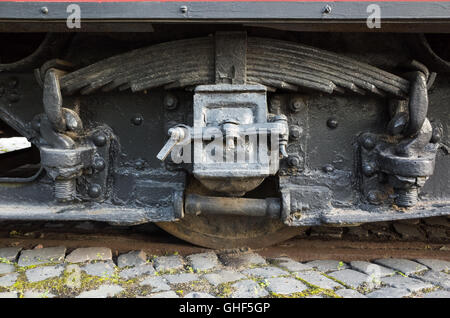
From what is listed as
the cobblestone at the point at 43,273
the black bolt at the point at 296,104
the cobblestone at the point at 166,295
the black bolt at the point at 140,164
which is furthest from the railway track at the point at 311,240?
the black bolt at the point at 296,104

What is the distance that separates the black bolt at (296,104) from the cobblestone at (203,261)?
3.59ft

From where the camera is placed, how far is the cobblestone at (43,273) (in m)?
2.04

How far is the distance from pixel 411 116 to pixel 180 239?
5.67 feet

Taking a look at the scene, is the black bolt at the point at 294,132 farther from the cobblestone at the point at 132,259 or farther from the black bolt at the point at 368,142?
the cobblestone at the point at 132,259

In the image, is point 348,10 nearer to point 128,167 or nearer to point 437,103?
point 437,103

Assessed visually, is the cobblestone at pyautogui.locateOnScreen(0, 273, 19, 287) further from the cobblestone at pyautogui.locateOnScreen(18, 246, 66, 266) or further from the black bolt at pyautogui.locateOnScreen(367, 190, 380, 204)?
the black bolt at pyautogui.locateOnScreen(367, 190, 380, 204)

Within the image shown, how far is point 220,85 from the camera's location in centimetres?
189

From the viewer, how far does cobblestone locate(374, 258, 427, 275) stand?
218 centimetres

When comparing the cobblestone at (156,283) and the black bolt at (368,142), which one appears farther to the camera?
the black bolt at (368,142)

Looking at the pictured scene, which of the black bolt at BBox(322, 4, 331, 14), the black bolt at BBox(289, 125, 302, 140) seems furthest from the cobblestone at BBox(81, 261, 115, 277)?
the black bolt at BBox(322, 4, 331, 14)

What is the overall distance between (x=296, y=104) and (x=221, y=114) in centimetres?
49

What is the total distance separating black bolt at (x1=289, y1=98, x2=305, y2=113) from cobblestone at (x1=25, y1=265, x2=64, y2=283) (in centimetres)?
170

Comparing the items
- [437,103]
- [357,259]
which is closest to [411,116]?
[437,103]

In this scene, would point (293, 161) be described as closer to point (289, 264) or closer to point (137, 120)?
point (289, 264)
